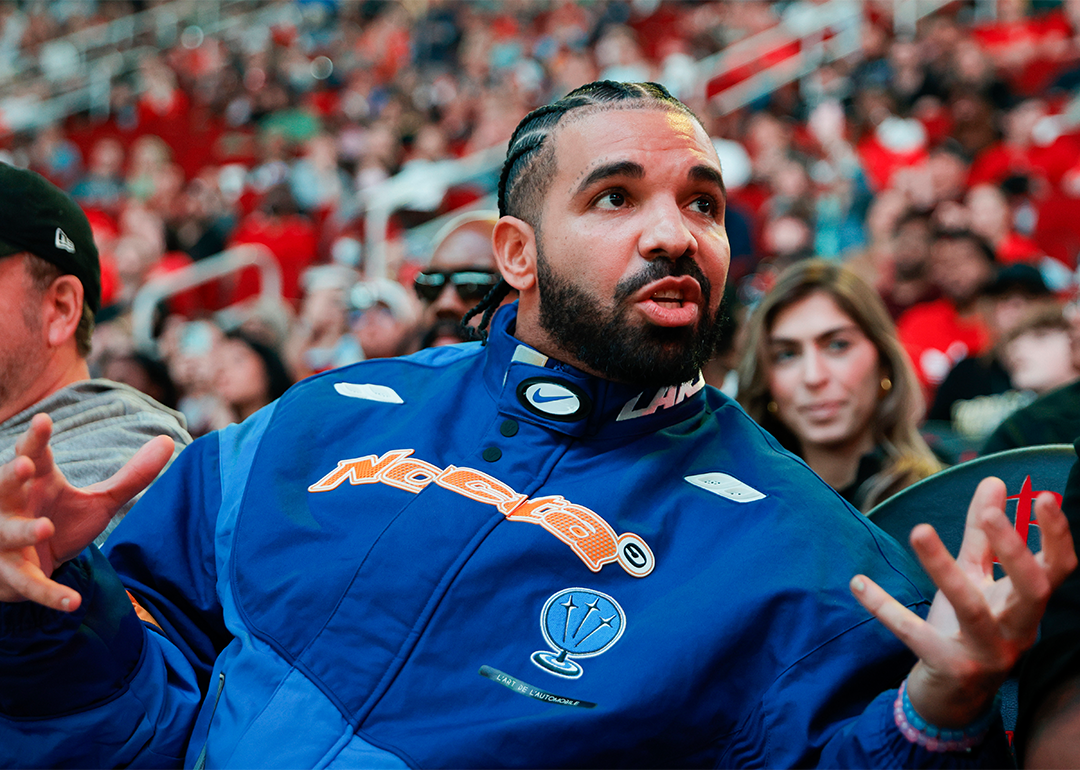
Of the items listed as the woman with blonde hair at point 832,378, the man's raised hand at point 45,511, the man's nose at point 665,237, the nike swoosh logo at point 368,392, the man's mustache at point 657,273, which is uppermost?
the man's nose at point 665,237

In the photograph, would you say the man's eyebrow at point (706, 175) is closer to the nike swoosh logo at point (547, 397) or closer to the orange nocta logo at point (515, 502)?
the nike swoosh logo at point (547, 397)

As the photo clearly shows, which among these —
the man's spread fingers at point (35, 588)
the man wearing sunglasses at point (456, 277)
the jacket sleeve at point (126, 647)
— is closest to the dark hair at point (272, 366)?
the man wearing sunglasses at point (456, 277)

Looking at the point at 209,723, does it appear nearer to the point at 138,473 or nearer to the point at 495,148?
the point at 138,473

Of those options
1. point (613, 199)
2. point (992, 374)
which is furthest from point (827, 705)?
point (992, 374)

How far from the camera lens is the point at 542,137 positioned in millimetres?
1904

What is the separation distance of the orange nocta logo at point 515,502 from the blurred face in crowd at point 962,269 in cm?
385

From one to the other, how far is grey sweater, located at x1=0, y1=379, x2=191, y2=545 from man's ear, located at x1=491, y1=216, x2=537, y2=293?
0.79 m

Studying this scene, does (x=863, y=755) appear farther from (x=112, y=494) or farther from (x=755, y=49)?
(x=755, y=49)

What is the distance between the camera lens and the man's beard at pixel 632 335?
170 centimetres

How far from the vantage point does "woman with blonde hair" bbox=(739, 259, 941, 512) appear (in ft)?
9.96

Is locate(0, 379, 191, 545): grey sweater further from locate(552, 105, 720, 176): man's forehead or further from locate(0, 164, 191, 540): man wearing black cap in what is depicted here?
locate(552, 105, 720, 176): man's forehead

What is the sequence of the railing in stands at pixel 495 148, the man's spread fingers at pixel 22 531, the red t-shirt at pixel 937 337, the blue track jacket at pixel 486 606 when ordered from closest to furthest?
the man's spread fingers at pixel 22 531
the blue track jacket at pixel 486 606
the red t-shirt at pixel 937 337
the railing in stands at pixel 495 148

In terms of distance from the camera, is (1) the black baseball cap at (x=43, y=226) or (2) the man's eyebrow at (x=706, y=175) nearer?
(2) the man's eyebrow at (x=706, y=175)

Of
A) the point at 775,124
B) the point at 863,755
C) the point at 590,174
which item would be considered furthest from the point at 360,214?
the point at 863,755
